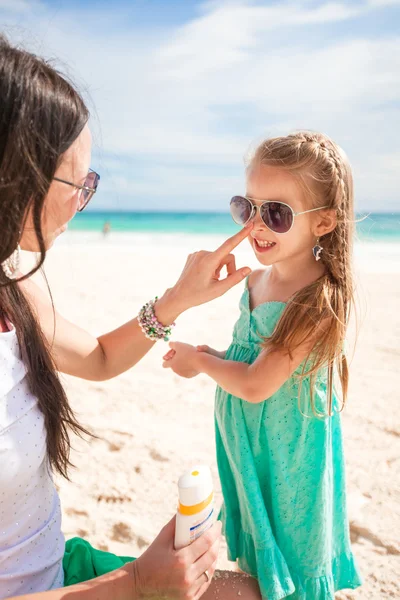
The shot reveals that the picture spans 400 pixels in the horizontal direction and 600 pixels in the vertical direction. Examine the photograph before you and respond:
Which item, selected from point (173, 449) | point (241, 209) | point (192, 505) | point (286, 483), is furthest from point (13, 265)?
point (173, 449)

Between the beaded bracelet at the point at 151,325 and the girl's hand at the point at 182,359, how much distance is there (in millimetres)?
64

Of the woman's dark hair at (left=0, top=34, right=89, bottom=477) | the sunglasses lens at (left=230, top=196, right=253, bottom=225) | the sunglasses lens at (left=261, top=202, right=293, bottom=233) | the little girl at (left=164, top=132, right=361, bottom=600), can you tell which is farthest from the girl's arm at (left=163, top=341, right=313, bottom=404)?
the woman's dark hair at (left=0, top=34, right=89, bottom=477)

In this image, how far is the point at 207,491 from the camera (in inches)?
→ 54.8

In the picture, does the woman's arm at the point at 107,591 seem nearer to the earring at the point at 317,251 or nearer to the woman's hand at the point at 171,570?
the woman's hand at the point at 171,570

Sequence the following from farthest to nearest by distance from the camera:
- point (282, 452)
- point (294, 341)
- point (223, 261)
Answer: point (223, 261)
point (282, 452)
point (294, 341)

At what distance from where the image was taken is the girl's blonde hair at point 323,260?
6.05ft

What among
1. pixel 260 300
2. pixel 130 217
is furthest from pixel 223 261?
pixel 130 217

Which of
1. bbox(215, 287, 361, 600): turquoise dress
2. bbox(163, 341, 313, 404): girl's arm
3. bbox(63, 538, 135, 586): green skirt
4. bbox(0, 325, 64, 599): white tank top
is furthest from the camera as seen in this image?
bbox(215, 287, 361, 600): turquoise dress

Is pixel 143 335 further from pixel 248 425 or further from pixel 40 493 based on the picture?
pixel 40 493

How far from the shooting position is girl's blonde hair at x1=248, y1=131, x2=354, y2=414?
184cm

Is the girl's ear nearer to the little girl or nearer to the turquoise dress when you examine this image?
the little girl

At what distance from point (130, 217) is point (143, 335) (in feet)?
166

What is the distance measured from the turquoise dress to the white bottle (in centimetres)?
58

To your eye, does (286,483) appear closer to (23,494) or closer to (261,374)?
(261,374)
